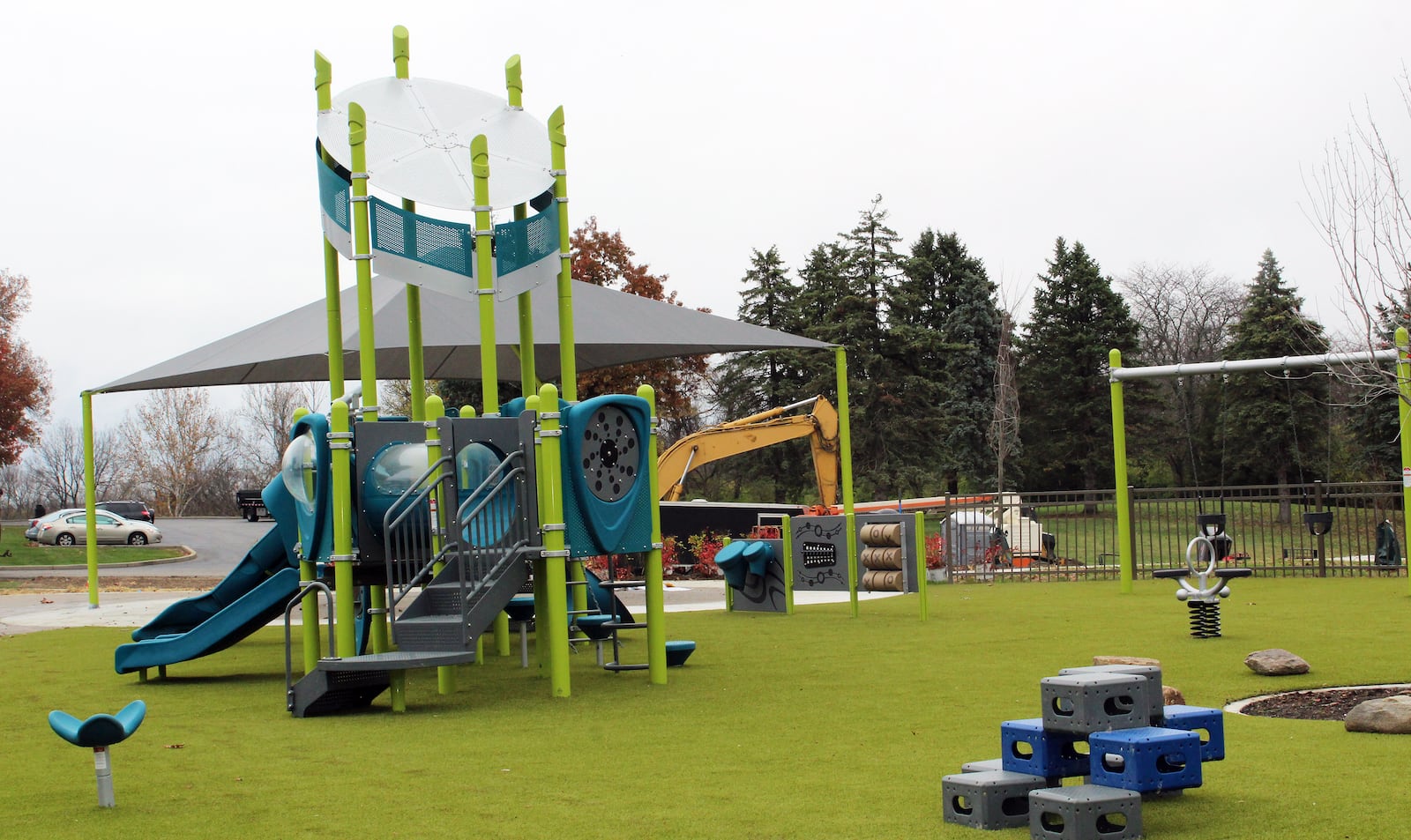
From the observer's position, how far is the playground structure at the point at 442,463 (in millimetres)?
9406

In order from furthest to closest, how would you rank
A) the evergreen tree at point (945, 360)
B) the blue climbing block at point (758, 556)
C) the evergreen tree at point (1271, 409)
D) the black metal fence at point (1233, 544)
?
the evergreen tree at point (945, 360), the evergreen tree at point (1271, 409), the black metal fence at point (1233, 544), the blue climbing block at point (758, 556)

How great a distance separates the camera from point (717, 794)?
5664 millimetres

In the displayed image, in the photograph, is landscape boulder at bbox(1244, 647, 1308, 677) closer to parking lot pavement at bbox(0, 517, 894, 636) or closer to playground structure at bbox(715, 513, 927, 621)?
playground structure at bbox(715, 513, 927, 621)

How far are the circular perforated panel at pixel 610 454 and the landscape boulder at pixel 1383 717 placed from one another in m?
5.42

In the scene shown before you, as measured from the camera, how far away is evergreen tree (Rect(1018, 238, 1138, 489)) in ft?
154

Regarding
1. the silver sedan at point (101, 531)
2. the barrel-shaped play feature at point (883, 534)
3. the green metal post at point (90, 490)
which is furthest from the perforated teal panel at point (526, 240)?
the silver sedan at point (101, 531)

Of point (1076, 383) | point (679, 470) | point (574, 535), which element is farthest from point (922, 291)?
point (574, 535)

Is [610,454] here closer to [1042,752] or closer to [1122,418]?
[1042,752]

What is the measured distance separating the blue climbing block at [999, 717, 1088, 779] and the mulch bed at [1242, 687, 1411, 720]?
2893mm

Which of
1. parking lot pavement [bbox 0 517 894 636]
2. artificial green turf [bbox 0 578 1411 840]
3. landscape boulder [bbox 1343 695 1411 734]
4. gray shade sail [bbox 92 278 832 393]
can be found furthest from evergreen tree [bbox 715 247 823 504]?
landscape boulder [bbox 1343 695 1411 734]

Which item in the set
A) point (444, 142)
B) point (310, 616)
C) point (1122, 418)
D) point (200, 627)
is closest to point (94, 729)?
point (310, 616)

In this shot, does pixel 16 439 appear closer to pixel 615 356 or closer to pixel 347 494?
pixel 615 356

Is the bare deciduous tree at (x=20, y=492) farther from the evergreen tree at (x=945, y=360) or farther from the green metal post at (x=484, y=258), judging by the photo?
the green metal post at (x=484, y=258)

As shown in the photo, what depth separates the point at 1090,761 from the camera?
191 inches
